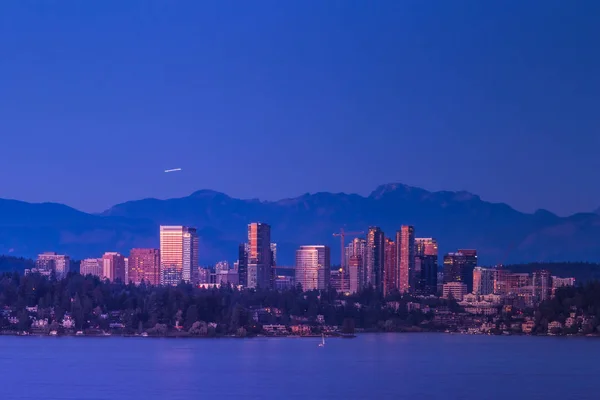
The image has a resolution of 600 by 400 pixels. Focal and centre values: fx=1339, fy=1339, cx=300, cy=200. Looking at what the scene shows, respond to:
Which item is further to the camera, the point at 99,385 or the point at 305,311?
the point at 305,311

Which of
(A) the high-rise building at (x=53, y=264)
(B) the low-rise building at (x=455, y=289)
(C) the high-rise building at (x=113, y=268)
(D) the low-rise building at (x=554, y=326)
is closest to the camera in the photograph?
(D) the low-rise building at (x=554, y=326)

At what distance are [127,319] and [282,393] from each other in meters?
49.0

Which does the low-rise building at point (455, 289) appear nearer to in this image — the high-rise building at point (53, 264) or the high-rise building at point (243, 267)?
the high-rise building at point (243, 267)

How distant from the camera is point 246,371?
58.3 meters

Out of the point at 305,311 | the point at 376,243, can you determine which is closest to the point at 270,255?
the point at 376,243

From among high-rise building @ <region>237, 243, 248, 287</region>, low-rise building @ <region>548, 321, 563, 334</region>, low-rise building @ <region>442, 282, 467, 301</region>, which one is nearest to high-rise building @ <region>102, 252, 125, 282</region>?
high-rise building @ <region>237, 243, 248, 287</region>

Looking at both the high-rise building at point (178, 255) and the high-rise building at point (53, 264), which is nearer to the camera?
the high-rise building at point (53, 264)

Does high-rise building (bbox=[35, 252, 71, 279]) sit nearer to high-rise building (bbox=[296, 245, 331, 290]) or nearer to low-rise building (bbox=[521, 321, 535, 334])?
high-rise building (bbox=[296, 245, 331, 290])

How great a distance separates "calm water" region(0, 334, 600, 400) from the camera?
161ft

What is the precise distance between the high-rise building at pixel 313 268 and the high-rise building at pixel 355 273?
3.88 m

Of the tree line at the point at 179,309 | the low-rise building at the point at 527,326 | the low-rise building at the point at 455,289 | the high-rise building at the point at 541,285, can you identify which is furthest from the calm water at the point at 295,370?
the low-rise building at the point at 455,289

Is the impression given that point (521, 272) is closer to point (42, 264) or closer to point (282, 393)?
point (42, 264)

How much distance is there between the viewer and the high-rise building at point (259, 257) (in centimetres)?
13591

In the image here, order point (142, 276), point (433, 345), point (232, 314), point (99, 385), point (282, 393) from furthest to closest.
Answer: point (142, 276), point (232, 314), point (433, 345), point (99, 385), point (282, 393)
